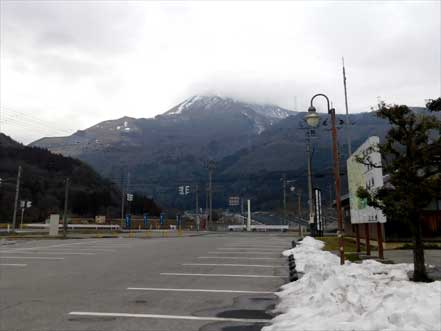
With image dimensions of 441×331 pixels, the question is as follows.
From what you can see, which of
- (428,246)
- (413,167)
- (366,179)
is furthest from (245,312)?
(428,246)

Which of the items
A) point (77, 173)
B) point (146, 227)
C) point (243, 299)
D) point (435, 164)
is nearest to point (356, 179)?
point (435, 164)

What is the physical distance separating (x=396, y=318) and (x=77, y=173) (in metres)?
120

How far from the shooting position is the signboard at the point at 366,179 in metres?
11.3

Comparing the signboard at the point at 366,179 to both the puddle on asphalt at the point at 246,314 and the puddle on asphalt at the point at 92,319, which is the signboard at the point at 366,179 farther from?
the puddle on asphalt at the point at 92,319

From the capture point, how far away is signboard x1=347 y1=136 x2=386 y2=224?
11320mm

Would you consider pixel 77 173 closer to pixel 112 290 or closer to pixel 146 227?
pixel 146 227

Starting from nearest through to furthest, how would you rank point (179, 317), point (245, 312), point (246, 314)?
point (179, 317)
point (246, 314)
point (245, 312)

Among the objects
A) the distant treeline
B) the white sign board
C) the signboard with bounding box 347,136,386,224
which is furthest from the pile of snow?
the distant treeline

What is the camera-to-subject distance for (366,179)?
13.3 m

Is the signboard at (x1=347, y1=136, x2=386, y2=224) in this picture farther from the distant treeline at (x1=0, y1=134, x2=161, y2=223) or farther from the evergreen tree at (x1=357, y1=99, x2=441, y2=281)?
the distant treeline at (x1=0, y1=134, x2=161, y2=223)

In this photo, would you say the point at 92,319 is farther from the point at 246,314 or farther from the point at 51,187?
the point at 51,187

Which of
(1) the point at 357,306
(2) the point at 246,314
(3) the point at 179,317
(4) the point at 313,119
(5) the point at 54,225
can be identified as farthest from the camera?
(5) the point at 54,225

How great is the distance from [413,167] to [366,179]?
4359 millimetres

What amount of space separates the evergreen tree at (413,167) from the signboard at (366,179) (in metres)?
0.82
